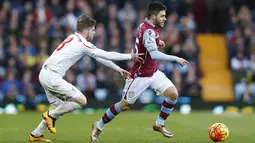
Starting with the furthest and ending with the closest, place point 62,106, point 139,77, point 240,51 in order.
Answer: point 240,51, point 139,77, point 62,106

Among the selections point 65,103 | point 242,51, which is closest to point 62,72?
point 65,103

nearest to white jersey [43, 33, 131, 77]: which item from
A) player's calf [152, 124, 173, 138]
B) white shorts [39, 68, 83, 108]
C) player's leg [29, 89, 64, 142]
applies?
white shorts [39, 68, 83, 108]

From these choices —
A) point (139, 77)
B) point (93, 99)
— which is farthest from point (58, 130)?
point (93, 99)

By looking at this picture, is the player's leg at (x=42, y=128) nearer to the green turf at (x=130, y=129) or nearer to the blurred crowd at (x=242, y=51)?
the green turf at (x=130, y=129)

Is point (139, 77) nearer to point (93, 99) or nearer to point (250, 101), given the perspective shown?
point (93, 99)

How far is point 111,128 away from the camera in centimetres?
1497

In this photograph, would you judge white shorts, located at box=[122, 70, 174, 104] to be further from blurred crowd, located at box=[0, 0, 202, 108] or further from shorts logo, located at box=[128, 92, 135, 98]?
blurred crowd, located at box=[0, 0, 202, 108]

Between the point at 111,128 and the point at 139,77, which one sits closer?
the point at 139,77

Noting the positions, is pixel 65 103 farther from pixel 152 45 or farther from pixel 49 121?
pixel 152 45

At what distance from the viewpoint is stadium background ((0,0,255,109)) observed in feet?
73.4

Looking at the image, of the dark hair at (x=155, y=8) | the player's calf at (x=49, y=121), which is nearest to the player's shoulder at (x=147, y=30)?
the dark hair at (x=155, y=8)

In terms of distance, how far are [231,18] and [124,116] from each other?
8.74 metres

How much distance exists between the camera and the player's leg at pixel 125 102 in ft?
39.4

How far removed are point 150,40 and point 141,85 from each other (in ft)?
3.03
